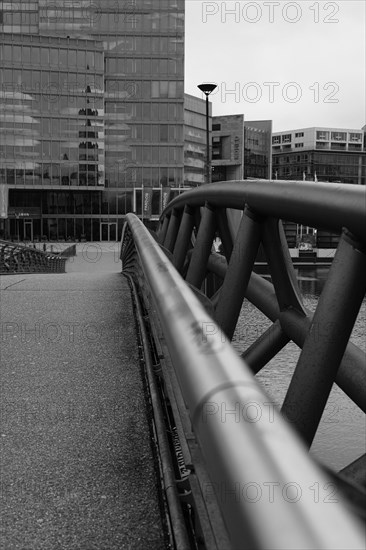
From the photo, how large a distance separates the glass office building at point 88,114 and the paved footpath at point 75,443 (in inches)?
2247

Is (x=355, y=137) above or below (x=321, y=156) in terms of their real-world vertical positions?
above

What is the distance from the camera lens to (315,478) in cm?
72

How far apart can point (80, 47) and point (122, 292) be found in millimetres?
62965

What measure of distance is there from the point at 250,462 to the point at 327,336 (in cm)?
107

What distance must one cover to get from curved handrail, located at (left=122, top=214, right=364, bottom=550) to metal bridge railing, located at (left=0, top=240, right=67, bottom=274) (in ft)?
58.9

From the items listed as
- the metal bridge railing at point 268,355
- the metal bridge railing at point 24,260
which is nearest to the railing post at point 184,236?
the metal bridge railing at point 268,355

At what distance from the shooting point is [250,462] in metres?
0.77

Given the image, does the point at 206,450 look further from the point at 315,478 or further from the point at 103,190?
the point at 103,190

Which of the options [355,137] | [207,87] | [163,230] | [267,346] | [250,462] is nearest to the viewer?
[250,462]

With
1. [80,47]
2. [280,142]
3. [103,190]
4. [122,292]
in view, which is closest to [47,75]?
[80,47]

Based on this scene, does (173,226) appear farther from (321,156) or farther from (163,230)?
(321,156)

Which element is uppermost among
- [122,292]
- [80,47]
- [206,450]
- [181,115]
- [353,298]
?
[80,47]

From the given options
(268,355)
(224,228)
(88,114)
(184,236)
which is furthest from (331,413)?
(88,114)

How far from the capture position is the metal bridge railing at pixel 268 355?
2.30 ft
